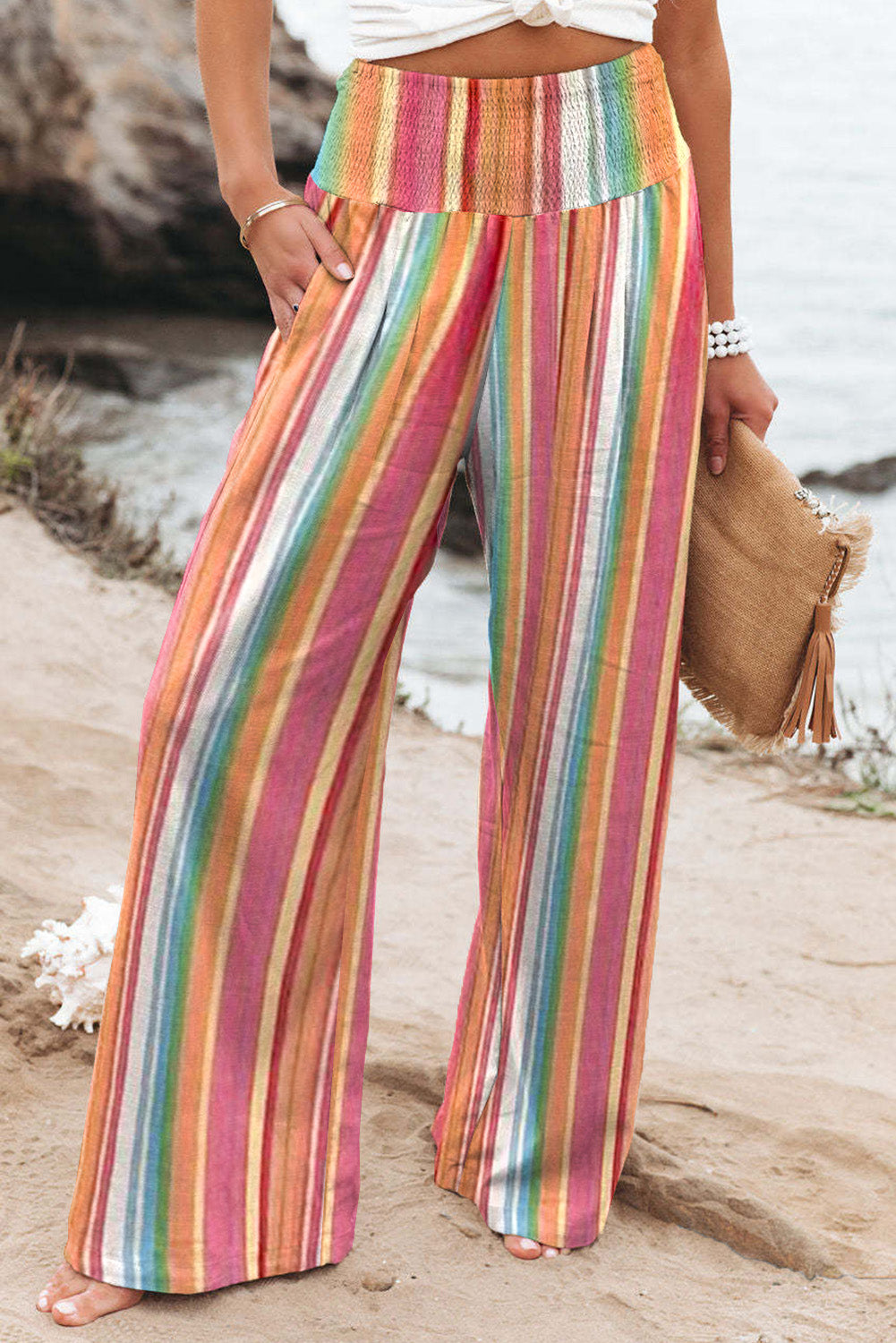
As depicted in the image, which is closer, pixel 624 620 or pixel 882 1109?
pixel 624 620

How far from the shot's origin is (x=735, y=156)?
21.2 feet

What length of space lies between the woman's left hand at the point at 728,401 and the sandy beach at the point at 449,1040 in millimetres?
980

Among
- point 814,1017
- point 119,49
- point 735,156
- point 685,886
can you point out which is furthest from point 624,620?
point 119,49

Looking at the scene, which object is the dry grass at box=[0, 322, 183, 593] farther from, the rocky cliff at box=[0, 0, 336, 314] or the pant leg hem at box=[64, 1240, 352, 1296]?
the pant leg hem at box=[64, 1240, 352, 1296]

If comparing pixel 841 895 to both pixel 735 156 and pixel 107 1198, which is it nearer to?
pixel 107 1198

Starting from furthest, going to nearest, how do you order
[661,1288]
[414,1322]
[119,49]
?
1. [119,49]
2. [661,1288]
3. [414,1322]

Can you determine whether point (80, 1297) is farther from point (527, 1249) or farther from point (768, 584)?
point (768, 584)

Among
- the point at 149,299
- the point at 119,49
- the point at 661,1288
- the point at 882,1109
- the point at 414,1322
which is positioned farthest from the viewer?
the point at 149,299

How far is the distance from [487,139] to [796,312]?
5.51m

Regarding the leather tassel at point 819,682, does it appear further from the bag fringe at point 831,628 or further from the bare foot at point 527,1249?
the bare foot at point 527,1249

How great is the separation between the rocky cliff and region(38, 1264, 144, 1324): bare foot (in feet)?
20.4

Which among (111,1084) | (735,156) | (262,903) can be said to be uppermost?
(735,156)

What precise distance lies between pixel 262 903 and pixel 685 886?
6.86 ft

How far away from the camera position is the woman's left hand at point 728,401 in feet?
5.60
